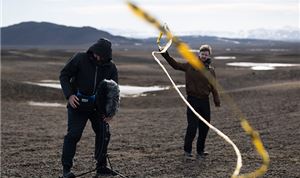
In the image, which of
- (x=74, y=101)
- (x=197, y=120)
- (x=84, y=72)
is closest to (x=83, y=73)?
(x=84, y=72)

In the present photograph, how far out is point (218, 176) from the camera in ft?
22.7

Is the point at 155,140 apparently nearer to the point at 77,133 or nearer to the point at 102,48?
the point at 77,133

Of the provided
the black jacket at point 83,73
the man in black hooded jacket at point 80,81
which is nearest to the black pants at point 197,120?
the man in black hooded jacket at point 80,81

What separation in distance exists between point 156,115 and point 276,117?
4.11 meters

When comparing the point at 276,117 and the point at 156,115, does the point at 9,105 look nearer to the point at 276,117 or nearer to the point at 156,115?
the point at 156,115

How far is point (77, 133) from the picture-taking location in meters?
6.17

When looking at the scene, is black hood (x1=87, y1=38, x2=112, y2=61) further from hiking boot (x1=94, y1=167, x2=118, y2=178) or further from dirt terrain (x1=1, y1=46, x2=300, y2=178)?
Answer: dirt terrain (x1=1, y1=46, x2=300, y2=178)

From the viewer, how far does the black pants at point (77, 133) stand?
6188mm

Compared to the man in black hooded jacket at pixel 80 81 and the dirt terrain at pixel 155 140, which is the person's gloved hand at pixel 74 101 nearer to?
the man in black hooded jacket at pixel 80 81

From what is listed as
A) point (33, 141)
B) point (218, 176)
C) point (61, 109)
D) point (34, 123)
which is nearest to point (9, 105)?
point (61, 109)

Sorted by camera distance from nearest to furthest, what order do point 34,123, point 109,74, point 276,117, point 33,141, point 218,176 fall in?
point 109,74
point 218,176
point 33,141
point 276,117
point 34,123

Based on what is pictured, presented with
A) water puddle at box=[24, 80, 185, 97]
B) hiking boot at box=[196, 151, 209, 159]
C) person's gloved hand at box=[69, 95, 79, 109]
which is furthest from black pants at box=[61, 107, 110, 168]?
water puddle at box=[24, 80, 185, 97]

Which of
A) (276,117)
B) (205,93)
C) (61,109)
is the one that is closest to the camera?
(205,93)

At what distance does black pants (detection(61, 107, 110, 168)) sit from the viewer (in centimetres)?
619
